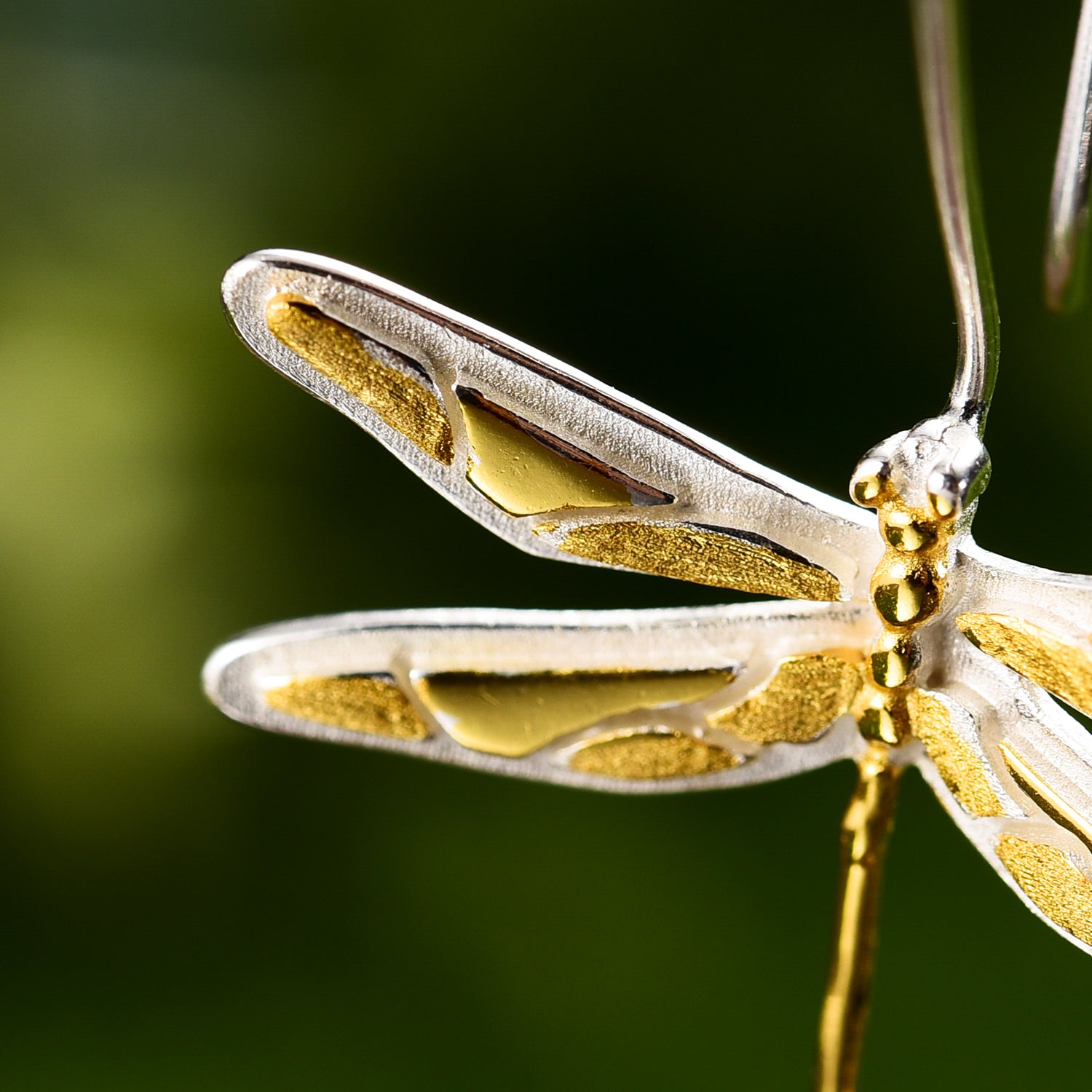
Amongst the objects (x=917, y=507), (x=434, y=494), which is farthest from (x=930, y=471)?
(x=434, y=494)

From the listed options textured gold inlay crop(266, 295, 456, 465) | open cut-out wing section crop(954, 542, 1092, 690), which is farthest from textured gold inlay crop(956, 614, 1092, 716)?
textured gold inlay crop(266, 295, 456, 465)

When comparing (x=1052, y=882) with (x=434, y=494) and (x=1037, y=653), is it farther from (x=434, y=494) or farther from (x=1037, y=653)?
(x=434, y=494)

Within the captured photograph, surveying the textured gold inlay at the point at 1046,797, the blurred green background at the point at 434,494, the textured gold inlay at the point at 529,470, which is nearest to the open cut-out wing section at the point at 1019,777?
the textured gold inlay at the point at 1046,797

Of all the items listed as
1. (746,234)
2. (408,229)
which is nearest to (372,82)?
(408,229)

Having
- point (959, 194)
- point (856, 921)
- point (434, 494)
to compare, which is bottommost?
point (856, 921)

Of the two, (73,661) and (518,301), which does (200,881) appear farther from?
(518,301)

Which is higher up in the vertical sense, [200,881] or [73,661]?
[73,661]

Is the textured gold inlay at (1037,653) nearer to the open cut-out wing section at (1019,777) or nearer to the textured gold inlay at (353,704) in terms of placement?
the open cut-out wing section at (1019,777)
